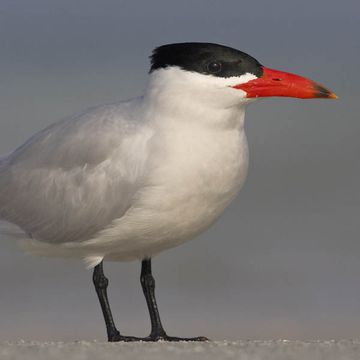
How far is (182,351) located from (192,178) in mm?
1723

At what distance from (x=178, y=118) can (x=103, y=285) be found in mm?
1587

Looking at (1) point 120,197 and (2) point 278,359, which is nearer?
(2) point 278,359

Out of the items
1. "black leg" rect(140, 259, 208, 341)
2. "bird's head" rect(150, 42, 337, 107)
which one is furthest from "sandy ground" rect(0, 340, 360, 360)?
"bird's head" rect(150, 42, 337, 107)

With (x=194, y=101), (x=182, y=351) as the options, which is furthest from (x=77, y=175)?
(x=182, y=351)

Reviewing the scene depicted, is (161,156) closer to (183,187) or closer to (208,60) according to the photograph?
(183,187)

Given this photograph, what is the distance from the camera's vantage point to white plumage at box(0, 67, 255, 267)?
9.34 meters

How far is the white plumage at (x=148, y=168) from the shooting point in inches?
368

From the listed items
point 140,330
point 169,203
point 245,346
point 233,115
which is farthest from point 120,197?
point 140,330

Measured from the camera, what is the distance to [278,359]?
24.9 ft

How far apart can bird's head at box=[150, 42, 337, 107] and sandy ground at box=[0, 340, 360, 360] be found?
2.04m

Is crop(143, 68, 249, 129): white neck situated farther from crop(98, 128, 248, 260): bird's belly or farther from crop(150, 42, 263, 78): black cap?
crop(98, 128, 248, 260): bird's belly

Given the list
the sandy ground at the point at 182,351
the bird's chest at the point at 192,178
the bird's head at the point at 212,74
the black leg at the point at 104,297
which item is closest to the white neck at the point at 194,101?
the bird's head at the point at 212,74

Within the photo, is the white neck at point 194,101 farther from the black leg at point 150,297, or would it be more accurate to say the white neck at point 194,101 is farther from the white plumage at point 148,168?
the black leg at point 150,297

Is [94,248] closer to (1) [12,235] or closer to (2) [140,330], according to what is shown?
(1) [12,235]
